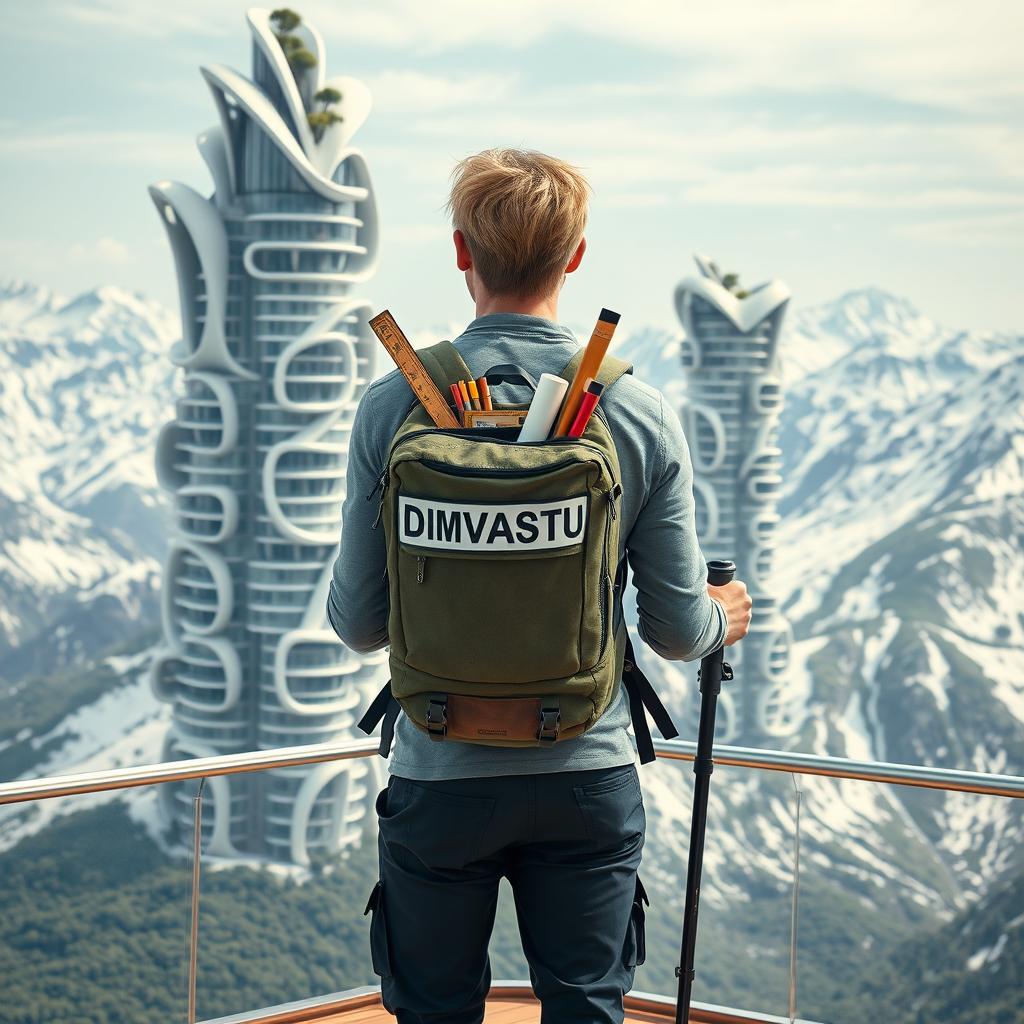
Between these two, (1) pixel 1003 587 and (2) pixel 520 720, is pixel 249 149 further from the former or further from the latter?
(1) pixel 1003 587

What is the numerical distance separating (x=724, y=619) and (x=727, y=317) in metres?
79.1

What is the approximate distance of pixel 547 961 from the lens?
143cm

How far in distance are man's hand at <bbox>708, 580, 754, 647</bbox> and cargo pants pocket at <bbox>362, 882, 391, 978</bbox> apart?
1.72 ft

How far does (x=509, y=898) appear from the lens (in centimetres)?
2583

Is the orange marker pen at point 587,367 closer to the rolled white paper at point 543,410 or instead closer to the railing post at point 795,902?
the rolled white paper at point 543,410

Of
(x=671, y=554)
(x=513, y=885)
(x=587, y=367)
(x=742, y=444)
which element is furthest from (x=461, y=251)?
(x=742, y=444)

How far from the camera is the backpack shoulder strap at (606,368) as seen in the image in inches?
54.4

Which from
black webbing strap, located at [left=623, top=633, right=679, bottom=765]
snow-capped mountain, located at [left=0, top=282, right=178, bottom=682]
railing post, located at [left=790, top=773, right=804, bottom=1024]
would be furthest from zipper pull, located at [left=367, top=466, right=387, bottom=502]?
snow-capped mountain, located at [left=0, top=282, right=178, bottom=682]

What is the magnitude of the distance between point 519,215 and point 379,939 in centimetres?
83

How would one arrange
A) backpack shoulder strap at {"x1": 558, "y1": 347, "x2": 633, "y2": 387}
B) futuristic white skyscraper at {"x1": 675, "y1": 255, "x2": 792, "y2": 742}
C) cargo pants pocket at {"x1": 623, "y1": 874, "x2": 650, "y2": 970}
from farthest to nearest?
futuristic white skyscraper at {"x1": 675, "y1": 255, "x2": 792, "y2": 742}, cargo pants pocket at {"x1": 623, "y1": 874, "x2": 650, "y2": 970}, backpack shoulder strap at {"x1": 558, "y1": 347, "x2": 633, "y2": 387}

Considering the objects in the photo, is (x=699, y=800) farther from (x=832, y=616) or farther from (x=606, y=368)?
(x=832, y=616)

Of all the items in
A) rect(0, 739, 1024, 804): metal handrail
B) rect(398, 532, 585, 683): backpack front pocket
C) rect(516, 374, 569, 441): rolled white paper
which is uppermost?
rect(516, 374, 569, 441): rolled white paper

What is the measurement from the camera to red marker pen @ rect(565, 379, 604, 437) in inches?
52.4

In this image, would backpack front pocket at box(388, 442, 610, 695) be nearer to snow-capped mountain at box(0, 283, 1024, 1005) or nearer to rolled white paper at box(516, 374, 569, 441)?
rolled white paper at box(516, 374, 569, 441)
